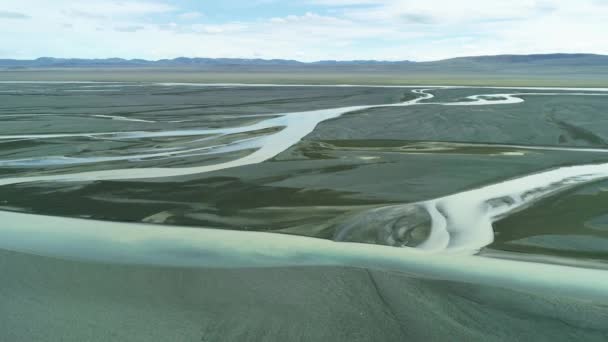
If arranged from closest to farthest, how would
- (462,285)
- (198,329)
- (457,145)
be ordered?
(198,329), (462,285), (457,145)

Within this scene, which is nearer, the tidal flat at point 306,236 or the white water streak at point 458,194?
the tidal flat at point 306,236

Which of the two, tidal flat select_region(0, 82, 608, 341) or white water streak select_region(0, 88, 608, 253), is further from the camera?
white water streak select_region(0, 88, 608, 253)

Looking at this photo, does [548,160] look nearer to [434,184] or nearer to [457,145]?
[457,145]

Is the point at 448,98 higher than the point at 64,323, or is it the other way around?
the point at 448,98

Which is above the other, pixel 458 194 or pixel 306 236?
pixel 458 194

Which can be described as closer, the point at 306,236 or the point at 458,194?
the point at 306,236

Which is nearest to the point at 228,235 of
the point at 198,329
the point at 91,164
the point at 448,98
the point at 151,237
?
the point at 151,237

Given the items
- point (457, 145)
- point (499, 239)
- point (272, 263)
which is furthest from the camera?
point (457, 145)

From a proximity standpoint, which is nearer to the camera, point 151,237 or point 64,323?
point 64,323
